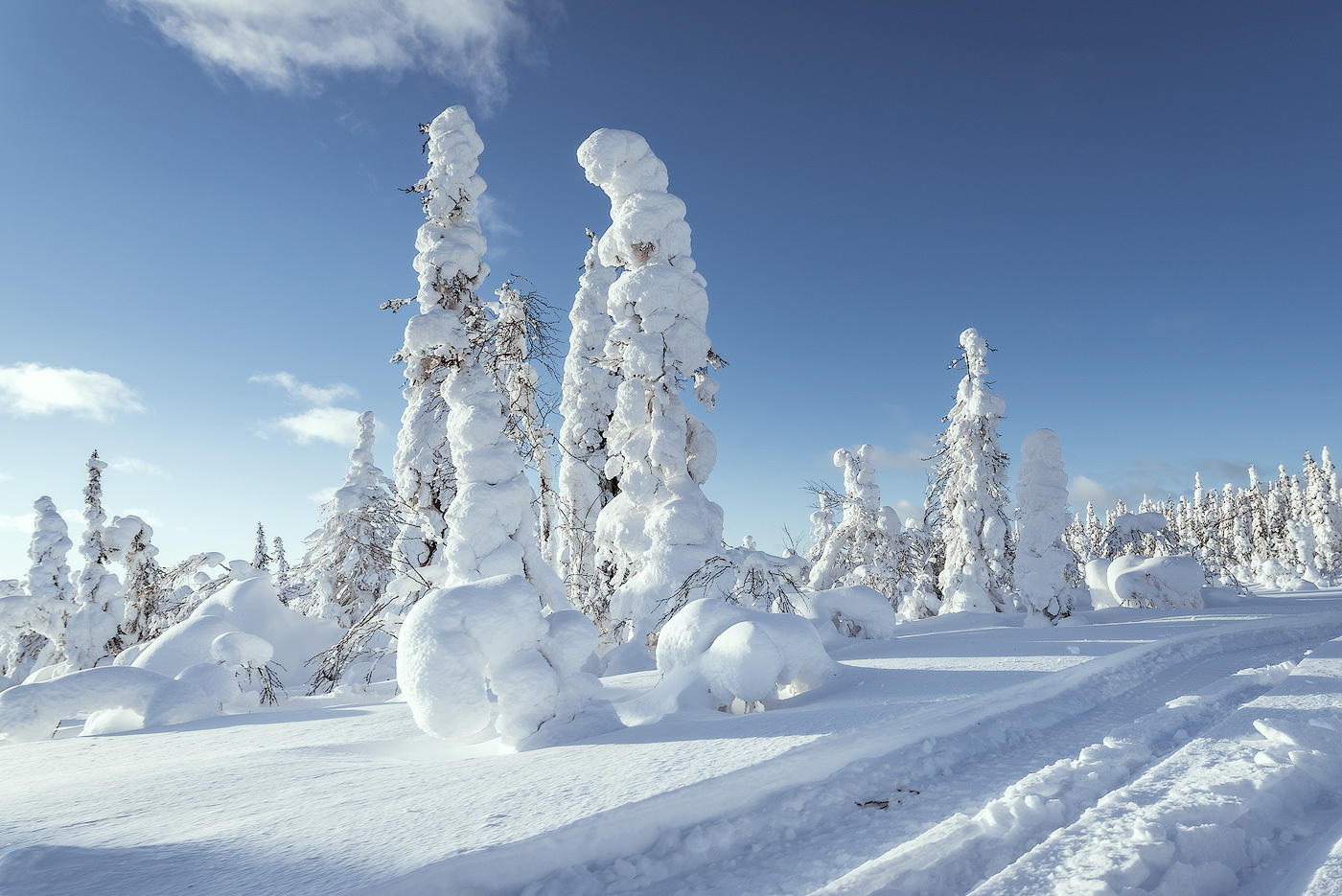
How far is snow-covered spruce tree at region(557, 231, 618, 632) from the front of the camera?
14688mm

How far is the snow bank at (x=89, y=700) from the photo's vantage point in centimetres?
592

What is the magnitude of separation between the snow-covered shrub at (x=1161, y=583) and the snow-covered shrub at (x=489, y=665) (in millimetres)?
15626

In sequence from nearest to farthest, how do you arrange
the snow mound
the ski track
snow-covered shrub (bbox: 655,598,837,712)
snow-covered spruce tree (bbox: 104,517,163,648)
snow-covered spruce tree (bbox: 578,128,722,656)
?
the ski track < snow-covered shrub (bbox: 655,598,837,712) < the snow mound < snow-covered spruce tree (bbox: 578,128,722,656) < snow-covered spruce tree (bbox: 104,517,163,648)

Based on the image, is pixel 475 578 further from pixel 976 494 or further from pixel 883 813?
pixel 976 494

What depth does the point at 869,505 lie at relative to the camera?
23.5m

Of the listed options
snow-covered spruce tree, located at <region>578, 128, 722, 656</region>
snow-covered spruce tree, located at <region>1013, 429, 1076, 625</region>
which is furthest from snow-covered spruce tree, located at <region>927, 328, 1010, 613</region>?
snow-covered spruce tree, located at <region>578, 128, 722, 656</region>

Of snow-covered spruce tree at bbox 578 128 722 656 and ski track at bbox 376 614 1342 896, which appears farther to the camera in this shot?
snow-covered spruce tree at bbox 578 128 722 656

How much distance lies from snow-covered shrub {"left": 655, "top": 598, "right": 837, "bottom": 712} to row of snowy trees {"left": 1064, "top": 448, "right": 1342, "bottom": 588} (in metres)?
15.9

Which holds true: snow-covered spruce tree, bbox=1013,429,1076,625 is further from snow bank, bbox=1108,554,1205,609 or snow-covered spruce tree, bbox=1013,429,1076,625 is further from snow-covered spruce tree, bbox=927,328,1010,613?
snow-covered spruce tree, bbox=927,328,1010,613

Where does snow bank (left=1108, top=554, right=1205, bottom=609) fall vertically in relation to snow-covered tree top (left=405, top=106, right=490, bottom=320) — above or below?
below

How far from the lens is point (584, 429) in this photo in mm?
15664

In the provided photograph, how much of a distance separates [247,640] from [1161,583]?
18352mm

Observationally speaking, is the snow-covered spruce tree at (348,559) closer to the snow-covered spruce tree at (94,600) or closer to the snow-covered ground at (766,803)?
the snow-covered spruce tree at (94,600)

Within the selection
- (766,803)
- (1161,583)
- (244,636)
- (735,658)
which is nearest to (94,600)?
(244,636)
